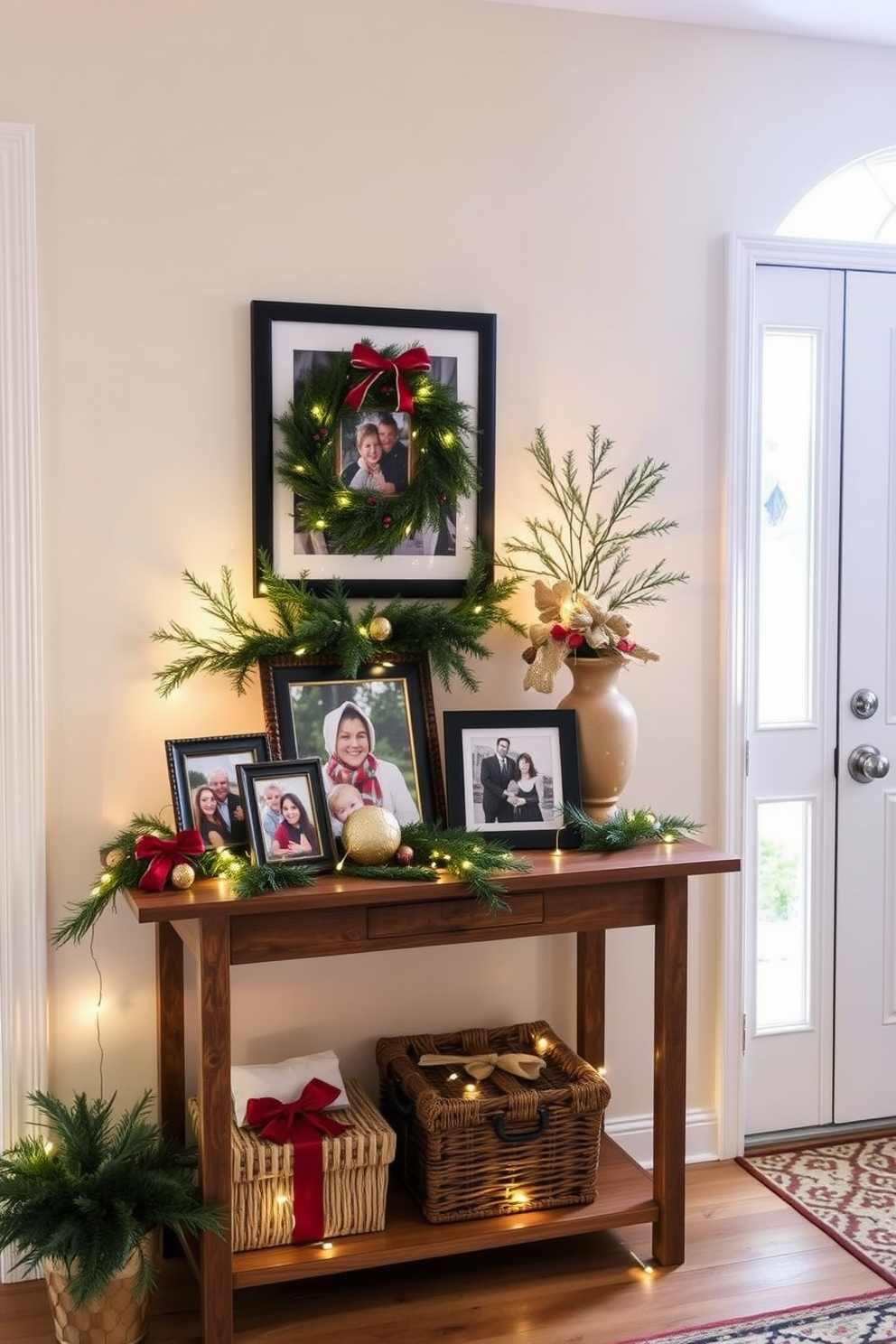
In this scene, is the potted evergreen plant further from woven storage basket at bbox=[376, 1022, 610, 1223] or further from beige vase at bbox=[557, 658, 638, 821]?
beige vase at bbox=[557, 658, 638, 821]

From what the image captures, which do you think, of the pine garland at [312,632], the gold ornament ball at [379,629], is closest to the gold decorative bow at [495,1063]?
the pine garland at [312,632]

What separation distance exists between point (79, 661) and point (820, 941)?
193 centimetres

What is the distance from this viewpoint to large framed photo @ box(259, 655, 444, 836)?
261cm

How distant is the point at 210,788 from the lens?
8.15ft

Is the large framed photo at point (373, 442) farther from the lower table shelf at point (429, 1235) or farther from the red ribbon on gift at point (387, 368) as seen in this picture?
the lower table shelf at point (429, 1235)

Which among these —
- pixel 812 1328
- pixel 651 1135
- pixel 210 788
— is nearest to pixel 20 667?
pixel 210 788

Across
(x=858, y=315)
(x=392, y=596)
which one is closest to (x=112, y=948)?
(x=392, y=596)

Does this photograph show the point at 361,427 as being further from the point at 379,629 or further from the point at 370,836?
the point at 370,836

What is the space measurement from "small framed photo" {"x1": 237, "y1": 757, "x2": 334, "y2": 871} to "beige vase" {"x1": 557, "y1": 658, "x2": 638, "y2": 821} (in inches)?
22.9

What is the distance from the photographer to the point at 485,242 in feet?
9.24

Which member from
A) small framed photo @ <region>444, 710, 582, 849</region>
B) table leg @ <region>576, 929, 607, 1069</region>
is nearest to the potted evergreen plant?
small framed photo @ <region>444, 710, 582, 849</region>

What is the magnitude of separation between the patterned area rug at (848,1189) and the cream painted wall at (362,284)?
0.77 ft

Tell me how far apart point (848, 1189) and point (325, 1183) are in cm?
129

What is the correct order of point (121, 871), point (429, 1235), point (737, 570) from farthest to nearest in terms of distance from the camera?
point (737, 570)
point (429, 1235)
point (121, 871)
